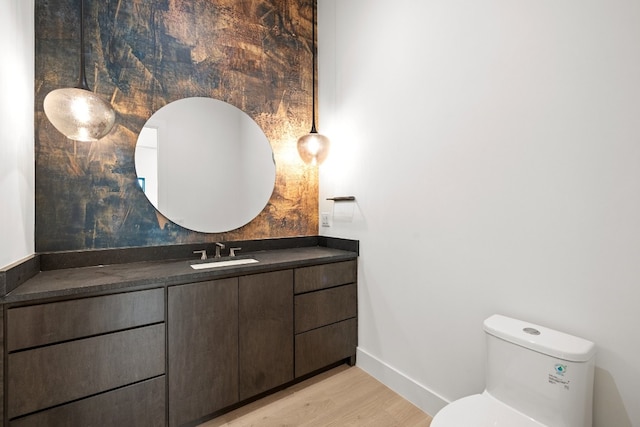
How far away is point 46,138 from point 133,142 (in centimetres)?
43

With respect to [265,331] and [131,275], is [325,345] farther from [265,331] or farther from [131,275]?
[131,275]

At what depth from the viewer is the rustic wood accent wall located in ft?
5.68

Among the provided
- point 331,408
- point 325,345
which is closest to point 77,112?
point 325,345

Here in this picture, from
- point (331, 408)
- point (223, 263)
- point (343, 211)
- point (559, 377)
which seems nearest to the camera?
point (559, 377)

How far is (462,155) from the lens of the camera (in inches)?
64.1

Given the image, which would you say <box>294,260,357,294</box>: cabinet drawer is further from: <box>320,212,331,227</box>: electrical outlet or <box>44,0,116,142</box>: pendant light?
<box>44,0,116,142</box>: pendant light

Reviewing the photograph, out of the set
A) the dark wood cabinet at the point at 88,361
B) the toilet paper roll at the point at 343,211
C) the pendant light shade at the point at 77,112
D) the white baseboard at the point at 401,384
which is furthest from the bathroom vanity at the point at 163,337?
the pendant light shade at the point at 77,112

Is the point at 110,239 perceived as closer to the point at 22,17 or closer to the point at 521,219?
the point at 22,17

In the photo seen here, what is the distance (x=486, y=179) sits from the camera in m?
1.53

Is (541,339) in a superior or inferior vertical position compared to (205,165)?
inferior

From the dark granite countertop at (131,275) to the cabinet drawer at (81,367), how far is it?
9.0 inches

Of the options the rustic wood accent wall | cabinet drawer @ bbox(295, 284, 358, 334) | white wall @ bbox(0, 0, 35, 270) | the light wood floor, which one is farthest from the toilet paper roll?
white wall @ bbox(0, 0, 35, 270)

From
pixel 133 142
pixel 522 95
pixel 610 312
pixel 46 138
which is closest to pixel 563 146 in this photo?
pixel 522 95

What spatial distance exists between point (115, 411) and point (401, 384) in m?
1.65
